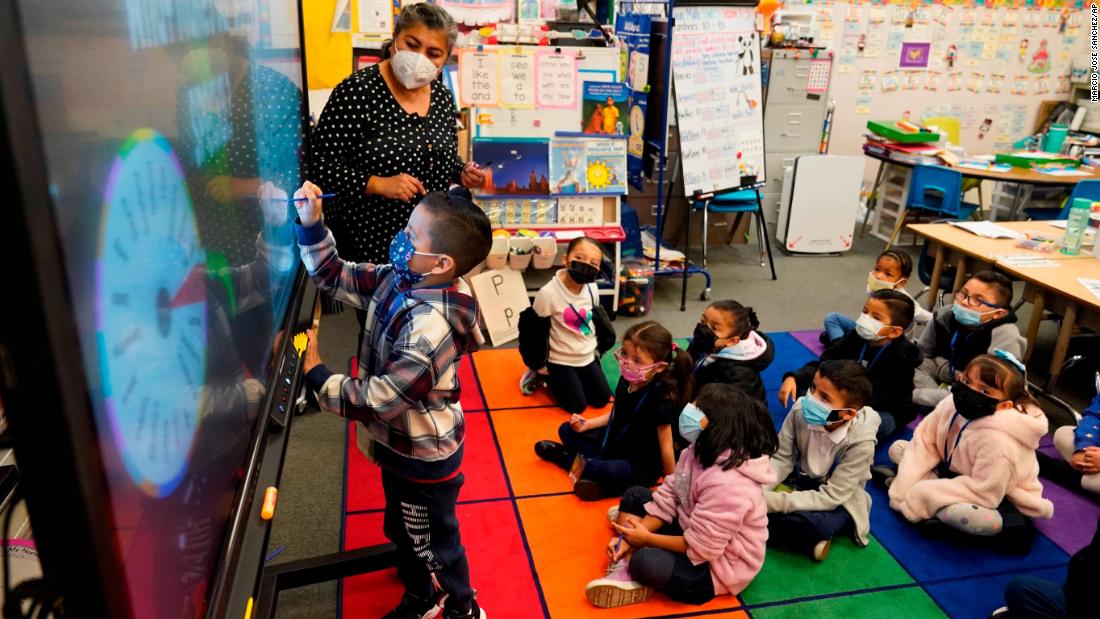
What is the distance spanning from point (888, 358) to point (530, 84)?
2.36m

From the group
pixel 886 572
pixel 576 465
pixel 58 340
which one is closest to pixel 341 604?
pixel 576 465

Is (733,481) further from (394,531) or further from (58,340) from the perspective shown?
(58,340)

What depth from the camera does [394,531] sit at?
210cm

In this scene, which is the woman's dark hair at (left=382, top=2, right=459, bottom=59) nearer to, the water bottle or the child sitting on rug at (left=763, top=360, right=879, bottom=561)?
the child sitting on rug at (left=763, top=360, right=879, bottom=561)

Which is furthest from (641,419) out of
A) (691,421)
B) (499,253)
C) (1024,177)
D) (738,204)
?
(1024,177)

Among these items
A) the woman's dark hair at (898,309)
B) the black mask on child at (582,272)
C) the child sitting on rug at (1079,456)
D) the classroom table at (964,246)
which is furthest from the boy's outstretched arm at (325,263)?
the classroom table at (964,246)

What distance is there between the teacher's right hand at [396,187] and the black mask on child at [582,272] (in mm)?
1026

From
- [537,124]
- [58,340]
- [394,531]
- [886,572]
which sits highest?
[58,340]

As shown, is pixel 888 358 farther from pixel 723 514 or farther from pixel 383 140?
pixel 383 140

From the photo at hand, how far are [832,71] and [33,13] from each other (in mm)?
7137

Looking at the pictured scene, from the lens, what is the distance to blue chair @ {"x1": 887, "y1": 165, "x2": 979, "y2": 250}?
17.8 feet

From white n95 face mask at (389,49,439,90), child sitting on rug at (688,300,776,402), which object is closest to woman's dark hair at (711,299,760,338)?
child sitting on rug at (688,300,776,402)

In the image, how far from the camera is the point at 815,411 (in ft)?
8.71

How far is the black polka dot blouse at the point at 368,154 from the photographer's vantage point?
97.2 inches
